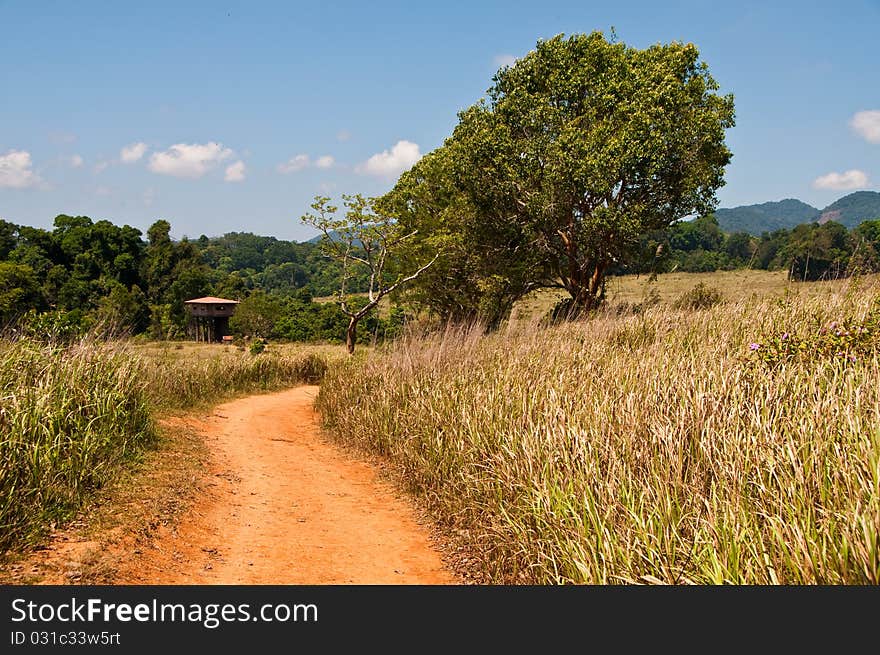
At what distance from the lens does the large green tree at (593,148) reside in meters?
15.3

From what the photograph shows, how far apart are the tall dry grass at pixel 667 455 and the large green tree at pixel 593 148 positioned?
27.2 ft

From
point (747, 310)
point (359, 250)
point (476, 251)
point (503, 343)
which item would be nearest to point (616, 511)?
point (503, 343)

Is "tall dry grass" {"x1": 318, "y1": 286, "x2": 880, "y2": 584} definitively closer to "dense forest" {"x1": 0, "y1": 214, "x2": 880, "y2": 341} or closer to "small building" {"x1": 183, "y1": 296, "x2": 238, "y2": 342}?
"dense forest" {"x1": 0, "y1": 214, "x2": 880, "y2": 341}

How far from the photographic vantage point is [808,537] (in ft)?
9.02

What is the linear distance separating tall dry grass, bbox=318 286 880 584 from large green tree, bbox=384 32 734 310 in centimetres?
830

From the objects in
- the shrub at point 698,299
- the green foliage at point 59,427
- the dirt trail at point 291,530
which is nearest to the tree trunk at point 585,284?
the shrub at point 698,299

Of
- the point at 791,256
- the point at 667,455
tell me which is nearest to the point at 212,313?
the point at 791,256

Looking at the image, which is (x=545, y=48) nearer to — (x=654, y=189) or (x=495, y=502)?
(x=654, y=189)

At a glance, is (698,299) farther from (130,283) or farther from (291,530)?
(130,283)

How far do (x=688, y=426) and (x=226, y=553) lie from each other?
3930 mm

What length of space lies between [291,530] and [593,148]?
12.7m

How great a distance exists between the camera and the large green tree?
15.3 m

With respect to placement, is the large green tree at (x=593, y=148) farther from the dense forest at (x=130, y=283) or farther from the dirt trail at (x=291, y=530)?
the dense forest at (x=130, y=283)

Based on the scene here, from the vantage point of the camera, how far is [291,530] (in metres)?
5.87
